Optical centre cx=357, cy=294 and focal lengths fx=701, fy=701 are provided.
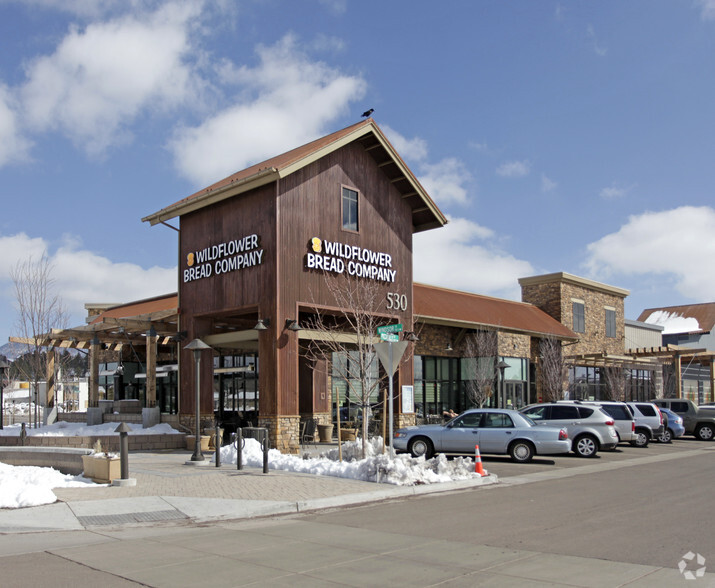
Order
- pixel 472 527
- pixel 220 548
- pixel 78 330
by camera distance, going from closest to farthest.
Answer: pixel 220 548 < pixel 472 527 < pixel 78 330

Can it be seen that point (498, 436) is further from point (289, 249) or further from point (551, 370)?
point (551, 370)

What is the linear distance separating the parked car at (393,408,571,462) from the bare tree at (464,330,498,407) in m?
13.5

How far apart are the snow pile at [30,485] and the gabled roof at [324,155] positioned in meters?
10.4

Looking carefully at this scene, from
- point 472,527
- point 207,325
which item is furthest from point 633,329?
point 472,527

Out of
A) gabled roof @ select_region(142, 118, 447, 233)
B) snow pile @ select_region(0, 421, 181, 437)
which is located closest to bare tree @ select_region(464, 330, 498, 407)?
gabled roof @ select_region(142, 118, 447, 233)

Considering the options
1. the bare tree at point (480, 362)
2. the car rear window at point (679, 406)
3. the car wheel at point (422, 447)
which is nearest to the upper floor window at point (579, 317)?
the bare tree at point (480, 362)

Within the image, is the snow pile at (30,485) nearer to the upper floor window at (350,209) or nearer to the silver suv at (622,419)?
the upper floor window at (350,209)

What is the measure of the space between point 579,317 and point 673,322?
28722 millimetres

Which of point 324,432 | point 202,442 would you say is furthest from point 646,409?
point 202,442

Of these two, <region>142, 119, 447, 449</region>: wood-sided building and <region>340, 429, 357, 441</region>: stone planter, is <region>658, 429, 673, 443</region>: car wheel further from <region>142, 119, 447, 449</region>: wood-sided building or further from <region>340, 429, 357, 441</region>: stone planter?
<region>340, 429, 357, 441</region>: stone planter

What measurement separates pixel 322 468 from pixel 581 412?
10059 mm

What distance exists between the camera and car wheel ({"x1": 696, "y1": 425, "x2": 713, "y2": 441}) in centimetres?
3089

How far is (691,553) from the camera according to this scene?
825 cm

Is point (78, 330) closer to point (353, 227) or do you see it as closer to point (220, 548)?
point (353, 227)
